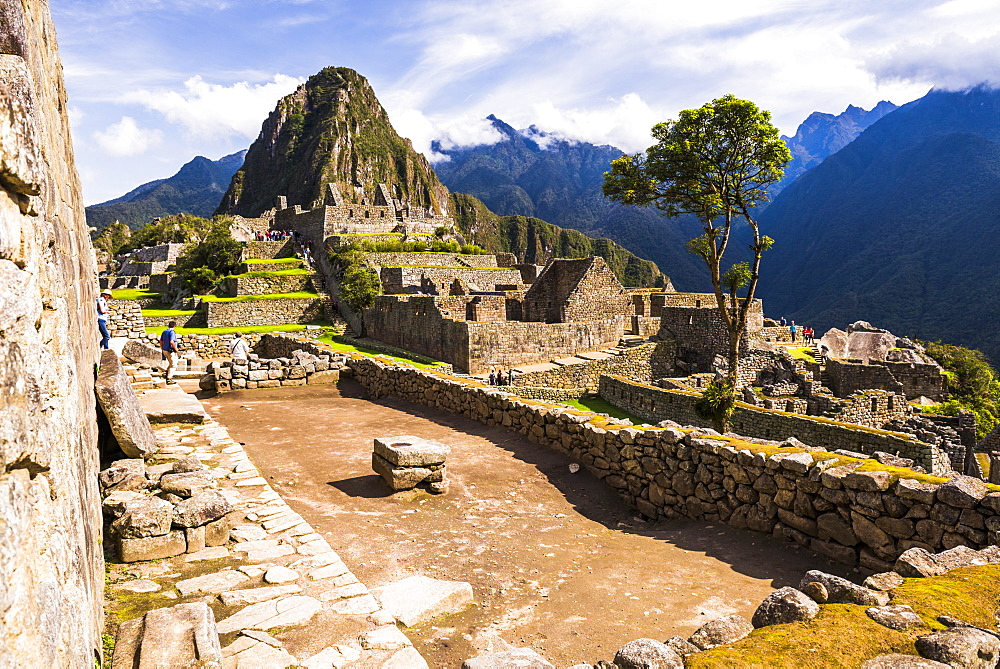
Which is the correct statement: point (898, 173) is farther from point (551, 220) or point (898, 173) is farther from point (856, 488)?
point (856, 488)

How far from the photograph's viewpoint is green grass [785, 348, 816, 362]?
23.2 m

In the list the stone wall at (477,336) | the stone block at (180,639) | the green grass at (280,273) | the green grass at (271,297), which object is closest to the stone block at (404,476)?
the stone block at (180,639)

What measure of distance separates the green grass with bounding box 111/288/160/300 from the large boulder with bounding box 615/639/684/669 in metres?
41.5

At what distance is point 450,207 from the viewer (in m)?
164

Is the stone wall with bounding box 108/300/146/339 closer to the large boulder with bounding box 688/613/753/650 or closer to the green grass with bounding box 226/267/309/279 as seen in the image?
the green grass with bounding box 226/267/309/279

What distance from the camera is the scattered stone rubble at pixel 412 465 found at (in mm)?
6980

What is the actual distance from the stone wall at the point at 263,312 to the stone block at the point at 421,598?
98.4 ft

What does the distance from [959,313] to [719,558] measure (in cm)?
8516

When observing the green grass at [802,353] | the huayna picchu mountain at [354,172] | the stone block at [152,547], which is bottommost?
the green grass at [802,353]

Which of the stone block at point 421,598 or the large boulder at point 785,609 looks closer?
the large boulder at point 785,609

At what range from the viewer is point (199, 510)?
4.81 metres

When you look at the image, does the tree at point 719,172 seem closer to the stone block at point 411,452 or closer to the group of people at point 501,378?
the group of people at point 501,378

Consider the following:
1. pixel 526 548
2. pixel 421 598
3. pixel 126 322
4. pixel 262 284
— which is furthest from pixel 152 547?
pixel 262 284

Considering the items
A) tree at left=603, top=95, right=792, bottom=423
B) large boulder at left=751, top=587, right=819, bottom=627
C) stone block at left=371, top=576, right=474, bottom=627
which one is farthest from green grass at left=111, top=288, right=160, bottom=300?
large boulder at left=751, top=587, right=819, bottom=627
